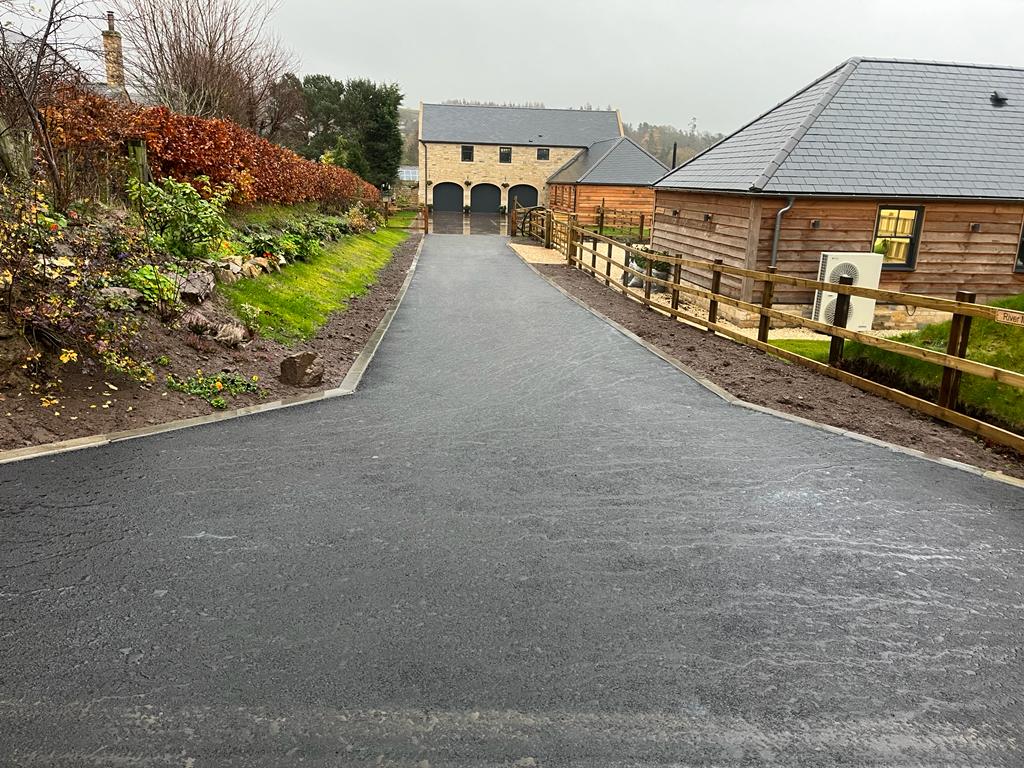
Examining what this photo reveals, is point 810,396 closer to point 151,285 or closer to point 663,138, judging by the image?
point 151,285

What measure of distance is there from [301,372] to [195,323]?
1426 mm

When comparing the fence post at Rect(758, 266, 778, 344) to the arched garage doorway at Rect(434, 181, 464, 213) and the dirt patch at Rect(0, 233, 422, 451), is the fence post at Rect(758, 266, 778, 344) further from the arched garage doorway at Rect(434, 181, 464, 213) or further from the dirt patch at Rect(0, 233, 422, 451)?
the arched garage doorway at Rect(434, 181, 464, 213)

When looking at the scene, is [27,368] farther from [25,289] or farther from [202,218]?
[202,218]

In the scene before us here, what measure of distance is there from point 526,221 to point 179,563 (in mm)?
34312

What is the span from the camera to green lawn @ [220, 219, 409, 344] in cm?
974

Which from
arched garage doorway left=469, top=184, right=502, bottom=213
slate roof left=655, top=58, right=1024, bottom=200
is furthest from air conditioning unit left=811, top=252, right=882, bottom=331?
arched garage doorway left=469, top=184, right=502, bottom=213

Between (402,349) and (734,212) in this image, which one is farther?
(734,212)

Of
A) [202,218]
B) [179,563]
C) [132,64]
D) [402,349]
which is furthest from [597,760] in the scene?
[132,64]

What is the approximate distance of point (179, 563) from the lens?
4020 mm

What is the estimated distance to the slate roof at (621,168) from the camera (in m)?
39.5

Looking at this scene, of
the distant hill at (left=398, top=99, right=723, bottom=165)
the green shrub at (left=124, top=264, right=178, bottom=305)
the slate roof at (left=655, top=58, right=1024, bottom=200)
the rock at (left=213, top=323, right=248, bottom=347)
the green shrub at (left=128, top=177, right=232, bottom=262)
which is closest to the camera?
the green shrub at (left=124, top=264, right=178, bottom=305)

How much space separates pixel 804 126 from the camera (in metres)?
15.1

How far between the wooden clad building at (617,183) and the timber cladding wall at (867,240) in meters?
23.5

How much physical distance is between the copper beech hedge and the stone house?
3514 cm
